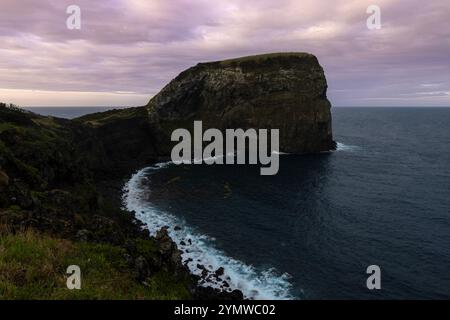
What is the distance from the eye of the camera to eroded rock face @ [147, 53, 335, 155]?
12988 cm

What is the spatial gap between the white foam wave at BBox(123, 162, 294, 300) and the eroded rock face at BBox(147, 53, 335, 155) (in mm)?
65307

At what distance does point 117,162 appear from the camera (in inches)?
4240

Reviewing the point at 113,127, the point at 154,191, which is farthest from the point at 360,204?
the point at 113,127

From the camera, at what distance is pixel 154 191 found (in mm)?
80625

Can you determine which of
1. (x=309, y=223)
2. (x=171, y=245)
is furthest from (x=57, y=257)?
(x=309, y=223)

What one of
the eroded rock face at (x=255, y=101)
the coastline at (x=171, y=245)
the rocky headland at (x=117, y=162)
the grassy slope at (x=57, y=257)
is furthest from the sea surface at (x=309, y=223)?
the eroded rock face at (x=255, y=101)

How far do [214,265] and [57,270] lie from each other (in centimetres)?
3322

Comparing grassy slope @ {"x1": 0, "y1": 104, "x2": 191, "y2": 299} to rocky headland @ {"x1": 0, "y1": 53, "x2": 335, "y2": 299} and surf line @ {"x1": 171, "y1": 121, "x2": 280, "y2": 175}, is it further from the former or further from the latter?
surf line @ {"x1": 171, "y1": 121, "x2": 280, "y2": 175}

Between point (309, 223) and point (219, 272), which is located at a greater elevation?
point (309, 223)

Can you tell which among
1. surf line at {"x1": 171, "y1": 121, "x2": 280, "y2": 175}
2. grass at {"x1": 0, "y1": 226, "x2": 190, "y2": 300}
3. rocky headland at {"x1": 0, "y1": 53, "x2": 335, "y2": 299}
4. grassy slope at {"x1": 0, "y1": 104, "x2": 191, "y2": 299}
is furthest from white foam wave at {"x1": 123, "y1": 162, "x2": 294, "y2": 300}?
surf line at {"x1": 171, "y1": 121, "x2": 280, "y2": 175}

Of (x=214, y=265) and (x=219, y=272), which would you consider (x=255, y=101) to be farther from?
(x=219, y=272)

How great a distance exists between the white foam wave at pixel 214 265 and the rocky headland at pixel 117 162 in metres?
2.39
